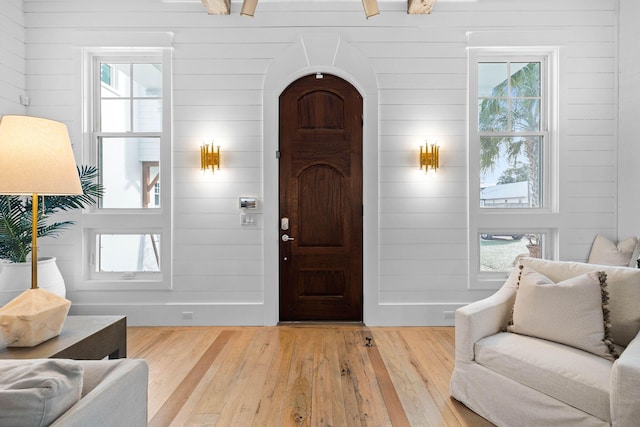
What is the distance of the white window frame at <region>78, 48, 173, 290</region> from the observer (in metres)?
3.64

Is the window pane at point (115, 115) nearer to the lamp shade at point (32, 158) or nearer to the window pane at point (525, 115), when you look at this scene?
the lamp shade at point (32, 158)

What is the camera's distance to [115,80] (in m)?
3.79

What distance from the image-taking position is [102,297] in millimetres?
3660

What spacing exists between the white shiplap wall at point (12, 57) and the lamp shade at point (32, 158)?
8.20ft

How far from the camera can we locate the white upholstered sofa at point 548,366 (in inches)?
61.7

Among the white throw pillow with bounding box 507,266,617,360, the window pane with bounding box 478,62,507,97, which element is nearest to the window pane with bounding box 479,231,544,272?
the window pane with bounding box 478,62,507,97

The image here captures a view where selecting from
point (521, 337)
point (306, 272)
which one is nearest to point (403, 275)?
point (306, 272)

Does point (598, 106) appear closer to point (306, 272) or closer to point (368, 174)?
point (368, 174)

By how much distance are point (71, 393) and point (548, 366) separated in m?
2.01

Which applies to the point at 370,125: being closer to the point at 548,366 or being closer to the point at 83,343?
the point at 548,366

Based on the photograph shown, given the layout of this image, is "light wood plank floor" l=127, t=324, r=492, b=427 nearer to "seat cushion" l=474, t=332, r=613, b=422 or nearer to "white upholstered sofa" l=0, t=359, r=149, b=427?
"seat cushion" l=474, t=332, r=613, b=422

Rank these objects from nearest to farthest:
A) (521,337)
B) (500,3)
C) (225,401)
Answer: (521,337), (225,401), (500,3)

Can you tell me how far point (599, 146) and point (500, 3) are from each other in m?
1.76

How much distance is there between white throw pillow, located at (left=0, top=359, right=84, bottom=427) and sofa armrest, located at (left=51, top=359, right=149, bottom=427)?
0.12 feet
